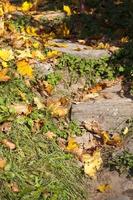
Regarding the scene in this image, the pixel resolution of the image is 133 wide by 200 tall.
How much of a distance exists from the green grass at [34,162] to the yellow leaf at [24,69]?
22 centimetres

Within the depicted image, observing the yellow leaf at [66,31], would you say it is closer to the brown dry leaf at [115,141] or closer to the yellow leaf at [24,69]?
the yellow leaf at [24,69]

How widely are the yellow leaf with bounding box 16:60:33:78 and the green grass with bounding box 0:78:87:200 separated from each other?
0.73ft

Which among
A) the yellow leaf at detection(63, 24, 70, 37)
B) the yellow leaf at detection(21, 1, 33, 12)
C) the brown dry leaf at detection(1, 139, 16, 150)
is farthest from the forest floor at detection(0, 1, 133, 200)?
the yellow leaf at detection(21, 1, 33, 12)

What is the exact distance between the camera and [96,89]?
21.2 ft

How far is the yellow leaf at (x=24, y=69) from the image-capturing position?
20.2ft

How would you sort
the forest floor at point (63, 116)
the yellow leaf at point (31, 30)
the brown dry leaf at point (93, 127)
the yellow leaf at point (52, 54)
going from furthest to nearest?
1. the yellow leaf at point (31, 30)
2. the yellow leaf at point (52, 54)
3. the brown dry leaf at point (93, 127)
4. the forest floor at point (63, 116)

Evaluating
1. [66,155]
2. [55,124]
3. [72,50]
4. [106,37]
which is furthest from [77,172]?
[106,37]

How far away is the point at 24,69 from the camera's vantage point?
20.3 feet

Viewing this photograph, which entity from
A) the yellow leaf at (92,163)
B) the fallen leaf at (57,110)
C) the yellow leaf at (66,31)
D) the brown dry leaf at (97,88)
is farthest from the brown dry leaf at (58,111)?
the yellow leaf at (66,31)

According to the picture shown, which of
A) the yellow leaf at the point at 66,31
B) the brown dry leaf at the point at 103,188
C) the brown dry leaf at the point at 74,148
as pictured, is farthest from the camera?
the yellow leaf at the point at 66,31

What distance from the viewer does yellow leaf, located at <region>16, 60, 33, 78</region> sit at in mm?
6160

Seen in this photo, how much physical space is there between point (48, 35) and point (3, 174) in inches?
122

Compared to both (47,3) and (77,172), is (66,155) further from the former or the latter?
(47,3)

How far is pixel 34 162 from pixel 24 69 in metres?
1.41
